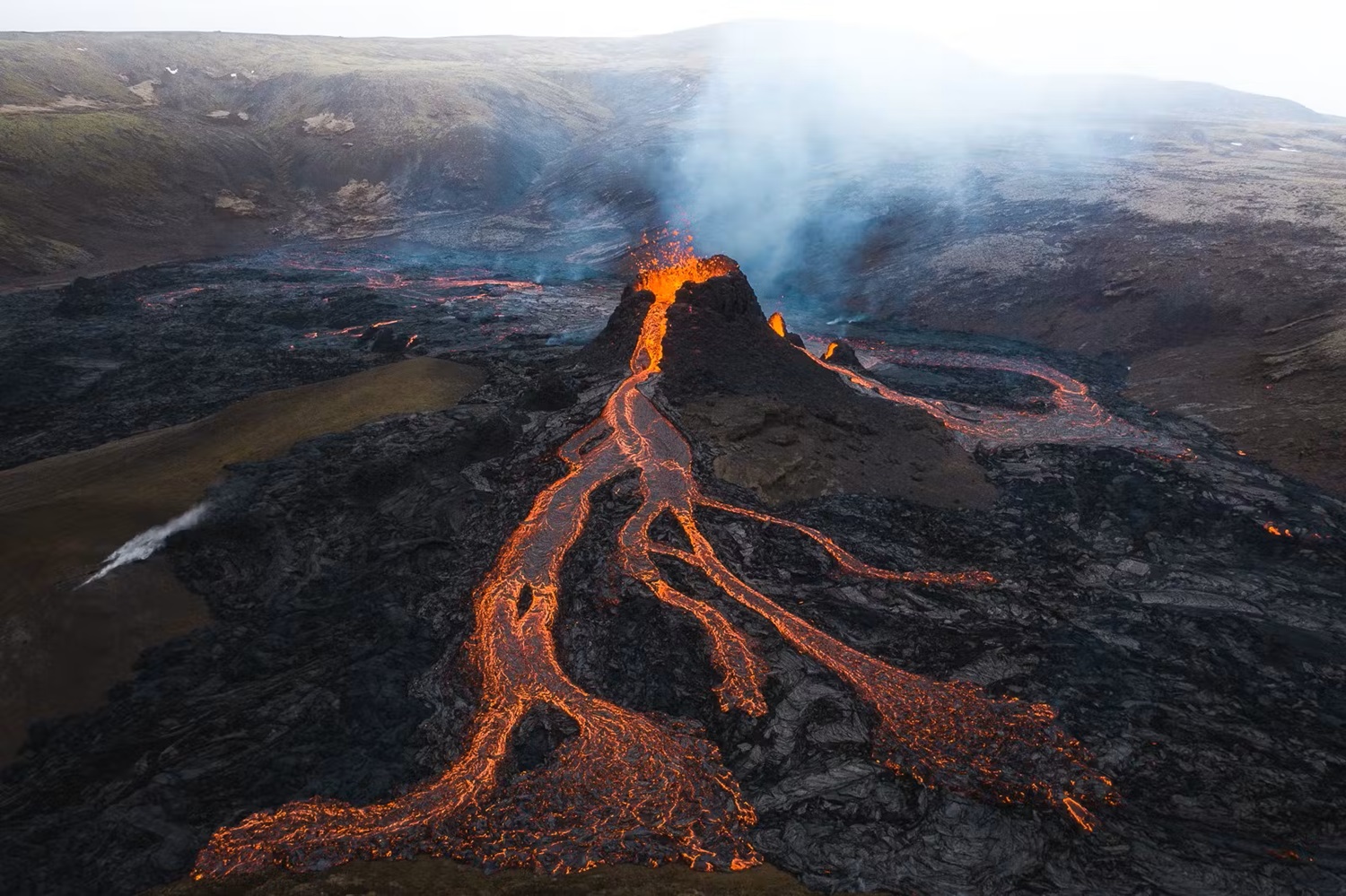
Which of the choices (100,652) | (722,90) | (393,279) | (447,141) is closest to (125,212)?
(393,279)

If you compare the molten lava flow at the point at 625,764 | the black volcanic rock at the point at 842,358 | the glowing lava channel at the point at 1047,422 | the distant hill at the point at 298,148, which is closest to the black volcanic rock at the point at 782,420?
the glowing lava channel at the point at 1047,422

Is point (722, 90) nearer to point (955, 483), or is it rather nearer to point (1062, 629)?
point (955, 483)

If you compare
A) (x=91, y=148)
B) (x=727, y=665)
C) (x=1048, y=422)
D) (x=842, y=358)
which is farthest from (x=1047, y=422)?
(x=91, y=148)

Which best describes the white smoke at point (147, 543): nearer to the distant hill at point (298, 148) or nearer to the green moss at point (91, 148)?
the distant hill at point (298, 148)

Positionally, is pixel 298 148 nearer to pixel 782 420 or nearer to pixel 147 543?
pixel 147 543

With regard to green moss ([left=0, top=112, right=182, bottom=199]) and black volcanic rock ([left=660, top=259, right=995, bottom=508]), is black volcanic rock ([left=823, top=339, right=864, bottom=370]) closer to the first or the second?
black volcanic rock ([left=660, top=259, right=995, bottom=508])

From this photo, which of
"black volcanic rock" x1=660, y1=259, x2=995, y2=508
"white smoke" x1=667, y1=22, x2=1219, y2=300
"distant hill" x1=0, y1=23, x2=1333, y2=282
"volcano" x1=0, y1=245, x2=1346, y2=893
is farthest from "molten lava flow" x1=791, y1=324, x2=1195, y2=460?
"distant hill" x1=0, y1=23, x2=1333, y2=282
